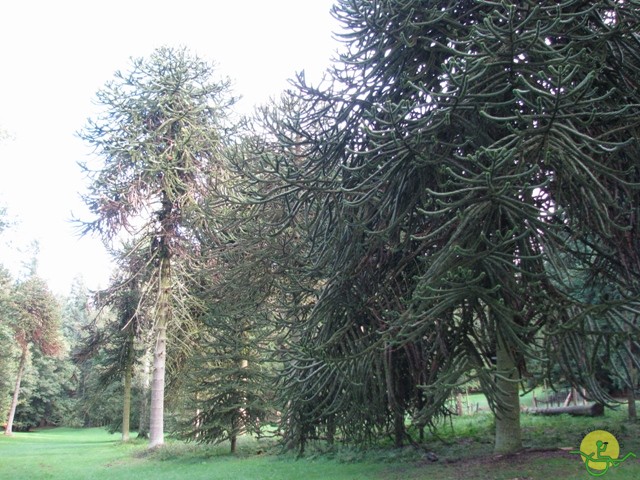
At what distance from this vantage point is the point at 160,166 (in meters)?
15.2

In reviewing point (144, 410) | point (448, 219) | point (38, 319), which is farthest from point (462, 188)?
point (38, 319)

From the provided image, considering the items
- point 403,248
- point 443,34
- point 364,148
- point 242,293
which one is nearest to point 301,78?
point 364,148

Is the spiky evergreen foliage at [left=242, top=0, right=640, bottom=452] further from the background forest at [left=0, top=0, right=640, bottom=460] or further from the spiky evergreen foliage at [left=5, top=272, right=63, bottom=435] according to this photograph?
the spiky evergreen foliage at [left=5, top=272, right=63, bottom=435]

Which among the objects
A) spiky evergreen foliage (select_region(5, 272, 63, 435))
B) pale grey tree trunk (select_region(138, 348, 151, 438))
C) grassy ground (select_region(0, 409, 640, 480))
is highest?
spiky evergreen foliage (select_region(5, 272, 63, 435))

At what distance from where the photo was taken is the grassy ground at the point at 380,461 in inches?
256

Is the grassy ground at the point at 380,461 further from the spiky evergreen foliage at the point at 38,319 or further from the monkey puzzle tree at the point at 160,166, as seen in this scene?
the spiky evergreen foliage at the point at 38,319

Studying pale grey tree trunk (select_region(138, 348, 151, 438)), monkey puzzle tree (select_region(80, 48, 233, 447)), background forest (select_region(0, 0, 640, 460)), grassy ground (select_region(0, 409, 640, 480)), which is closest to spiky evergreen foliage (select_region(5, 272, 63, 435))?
pale grey tree trunk (select_region(138, 348, 151, 438))

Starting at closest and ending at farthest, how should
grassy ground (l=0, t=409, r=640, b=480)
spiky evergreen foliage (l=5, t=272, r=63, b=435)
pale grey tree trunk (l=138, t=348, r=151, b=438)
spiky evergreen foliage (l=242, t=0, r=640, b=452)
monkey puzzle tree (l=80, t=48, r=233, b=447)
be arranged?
spiky evergreen foliage (l=242, t=0, r=640, b=452), grassy ground (l=0, t=409, r=640, b=480), monkey puzzle tree (l=80, t=48, r=233, b=447), pale grey tree trunk (l=138, t=348, r=151, b=438), spiky evergreen foliage (l=5, t=272, r=63, b=435)

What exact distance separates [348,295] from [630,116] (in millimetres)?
3927

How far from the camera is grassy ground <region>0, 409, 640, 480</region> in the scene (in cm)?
650

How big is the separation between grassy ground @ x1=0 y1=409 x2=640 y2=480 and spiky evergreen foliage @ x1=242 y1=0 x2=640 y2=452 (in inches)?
29.4

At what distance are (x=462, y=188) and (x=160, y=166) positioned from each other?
1152 centimetres

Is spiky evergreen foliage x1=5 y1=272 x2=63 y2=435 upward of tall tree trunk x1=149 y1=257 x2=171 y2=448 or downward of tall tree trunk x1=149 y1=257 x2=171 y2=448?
upward

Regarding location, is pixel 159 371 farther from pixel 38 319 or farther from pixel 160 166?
pixel 38 319
